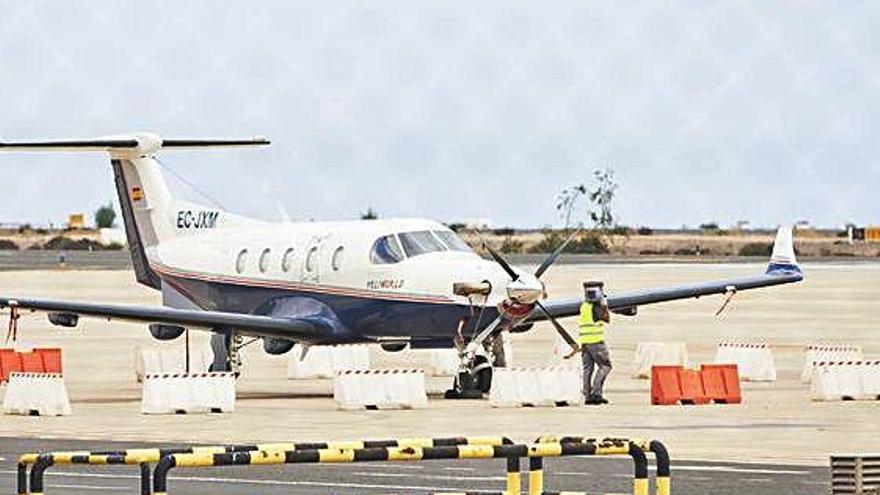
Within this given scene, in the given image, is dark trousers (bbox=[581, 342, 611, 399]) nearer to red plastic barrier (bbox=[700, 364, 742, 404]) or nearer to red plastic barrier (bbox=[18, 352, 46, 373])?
red plastic barrier (bbox=[700, 364, 742, 404])

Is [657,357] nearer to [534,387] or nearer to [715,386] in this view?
[715,386]

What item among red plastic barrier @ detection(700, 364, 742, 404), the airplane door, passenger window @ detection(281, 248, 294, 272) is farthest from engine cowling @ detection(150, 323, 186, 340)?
red plastic barrier @ detection(700, 364, 742, 404)

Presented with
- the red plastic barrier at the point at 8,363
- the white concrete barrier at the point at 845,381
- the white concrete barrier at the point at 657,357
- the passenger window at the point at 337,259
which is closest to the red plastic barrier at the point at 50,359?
the red plastic barrier at the point at 8,363

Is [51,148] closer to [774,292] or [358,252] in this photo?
[358,252]

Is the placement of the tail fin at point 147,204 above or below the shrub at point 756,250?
below

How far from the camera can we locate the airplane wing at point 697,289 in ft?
137

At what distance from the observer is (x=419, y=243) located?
1603 inches

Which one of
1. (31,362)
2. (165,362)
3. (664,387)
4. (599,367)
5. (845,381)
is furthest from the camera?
(165,362)

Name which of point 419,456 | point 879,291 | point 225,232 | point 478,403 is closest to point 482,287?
point 478,403

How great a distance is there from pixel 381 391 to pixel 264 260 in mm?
7414

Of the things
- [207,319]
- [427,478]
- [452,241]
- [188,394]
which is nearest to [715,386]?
[452,241]

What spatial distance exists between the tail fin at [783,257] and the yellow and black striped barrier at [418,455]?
31384 millimetres

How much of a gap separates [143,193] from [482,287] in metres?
11.2

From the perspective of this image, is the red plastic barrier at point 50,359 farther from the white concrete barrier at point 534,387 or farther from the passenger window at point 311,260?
the white concrete barrier at point 534,387
